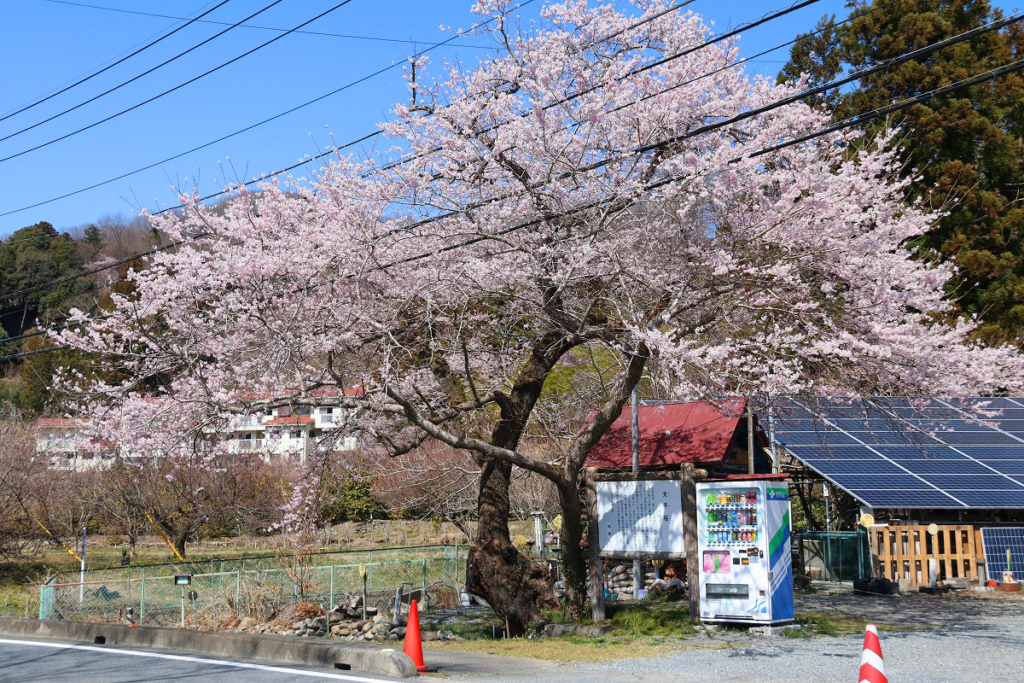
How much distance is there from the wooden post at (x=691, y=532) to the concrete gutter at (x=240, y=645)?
4.58m

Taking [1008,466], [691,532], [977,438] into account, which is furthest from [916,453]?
[691,532]

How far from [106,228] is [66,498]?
206 ft

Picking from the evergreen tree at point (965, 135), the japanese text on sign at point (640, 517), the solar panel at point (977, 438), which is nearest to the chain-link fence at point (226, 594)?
the japanese text on sign at point (640, 517)

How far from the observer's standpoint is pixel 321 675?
9.57m

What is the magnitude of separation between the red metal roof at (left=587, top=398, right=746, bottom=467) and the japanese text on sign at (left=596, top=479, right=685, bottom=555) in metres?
3.56

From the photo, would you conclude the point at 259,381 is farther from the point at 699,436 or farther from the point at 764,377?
the point at 699,436

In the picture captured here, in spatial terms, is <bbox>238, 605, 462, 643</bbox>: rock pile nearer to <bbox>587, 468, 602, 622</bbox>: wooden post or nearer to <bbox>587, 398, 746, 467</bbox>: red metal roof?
<bbox>587, 468, 602, 622</bbox>: wooden post

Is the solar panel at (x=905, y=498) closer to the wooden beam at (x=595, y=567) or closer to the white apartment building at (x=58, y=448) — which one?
the wooden beam at (x=595, y=567)

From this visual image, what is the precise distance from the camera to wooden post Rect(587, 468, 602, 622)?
13.6 meters

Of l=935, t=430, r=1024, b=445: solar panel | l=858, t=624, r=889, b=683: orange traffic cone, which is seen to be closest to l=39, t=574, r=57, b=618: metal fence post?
l=858, t=624, r=889, b=683: orange traffic cone

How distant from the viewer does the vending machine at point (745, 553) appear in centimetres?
1202

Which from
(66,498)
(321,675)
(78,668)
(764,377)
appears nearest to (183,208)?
(78,668)

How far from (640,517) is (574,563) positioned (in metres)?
1.47

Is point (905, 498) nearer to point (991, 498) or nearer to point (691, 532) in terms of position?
point (991, 498)
